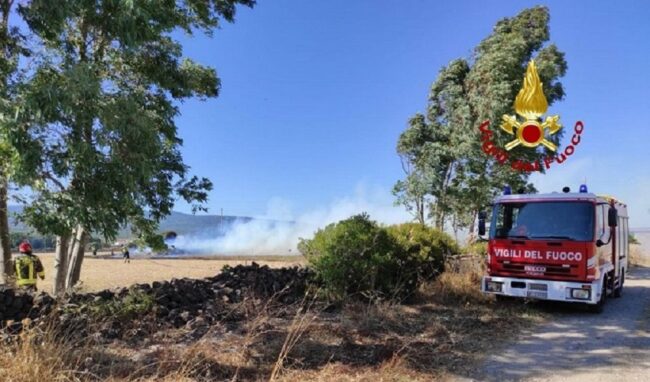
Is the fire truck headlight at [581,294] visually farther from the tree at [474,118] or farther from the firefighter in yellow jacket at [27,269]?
the firefighter in yellow jacket at [27,269]

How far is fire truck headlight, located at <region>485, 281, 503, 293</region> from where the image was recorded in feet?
35.1

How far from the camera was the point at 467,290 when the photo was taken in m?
11.9

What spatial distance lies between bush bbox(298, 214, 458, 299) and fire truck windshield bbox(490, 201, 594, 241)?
5.85ft

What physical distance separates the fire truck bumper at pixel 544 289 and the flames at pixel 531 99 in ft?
30.4

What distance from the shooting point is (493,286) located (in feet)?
35.4

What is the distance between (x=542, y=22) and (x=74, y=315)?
20168 mm

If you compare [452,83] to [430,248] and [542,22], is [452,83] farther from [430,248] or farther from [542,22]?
[430,248]

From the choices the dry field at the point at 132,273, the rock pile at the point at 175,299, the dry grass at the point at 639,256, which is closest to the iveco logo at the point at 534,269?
the rock pile at the point at 175,299

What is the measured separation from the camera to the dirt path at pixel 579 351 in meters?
6.08

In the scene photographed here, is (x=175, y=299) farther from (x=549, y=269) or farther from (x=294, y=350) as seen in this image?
(x=549, y=269)

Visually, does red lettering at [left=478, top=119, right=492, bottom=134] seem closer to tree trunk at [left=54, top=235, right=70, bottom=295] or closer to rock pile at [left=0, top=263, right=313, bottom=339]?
rock pile at [left=0, top=263, right=313, bottom=339]

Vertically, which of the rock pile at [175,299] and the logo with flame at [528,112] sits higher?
the logo with flame at [528,112]

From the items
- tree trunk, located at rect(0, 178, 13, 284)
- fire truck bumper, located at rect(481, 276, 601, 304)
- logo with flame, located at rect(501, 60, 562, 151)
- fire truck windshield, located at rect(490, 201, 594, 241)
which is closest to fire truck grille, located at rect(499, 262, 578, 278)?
fire truck bumper, located at rect(481, 276, 601, 304)

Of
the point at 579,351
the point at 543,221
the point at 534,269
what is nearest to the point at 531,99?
the point at 543,221
